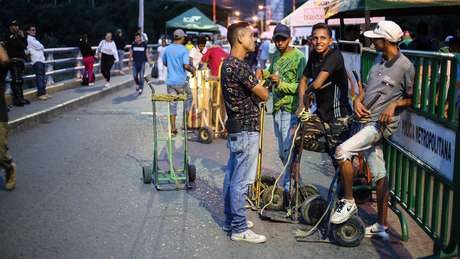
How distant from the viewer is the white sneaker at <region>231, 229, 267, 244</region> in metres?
5.16

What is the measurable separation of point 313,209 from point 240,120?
3.73 feet

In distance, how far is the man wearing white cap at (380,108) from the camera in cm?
482

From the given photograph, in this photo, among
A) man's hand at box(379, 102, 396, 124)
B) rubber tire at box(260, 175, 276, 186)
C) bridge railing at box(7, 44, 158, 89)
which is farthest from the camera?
bridge railing at box(7, 44, 158, 89)

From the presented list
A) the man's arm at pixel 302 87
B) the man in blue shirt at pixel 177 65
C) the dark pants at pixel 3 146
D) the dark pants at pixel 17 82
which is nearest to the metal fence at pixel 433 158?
the man's arm at pixel 302 87

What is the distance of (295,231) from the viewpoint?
549 cm

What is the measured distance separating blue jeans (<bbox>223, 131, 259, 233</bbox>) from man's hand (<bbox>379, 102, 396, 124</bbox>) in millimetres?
1101

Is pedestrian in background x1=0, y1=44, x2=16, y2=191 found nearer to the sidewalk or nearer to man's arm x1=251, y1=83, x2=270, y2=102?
man's arm x1=251, y1=83, x2=270, y2=102

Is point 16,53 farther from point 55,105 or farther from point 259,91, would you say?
point 259,91

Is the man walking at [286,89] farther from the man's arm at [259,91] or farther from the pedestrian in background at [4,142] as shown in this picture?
the pedestrian in background at [4,142]

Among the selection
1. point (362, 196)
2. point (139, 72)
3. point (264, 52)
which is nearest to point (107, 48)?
point (139, 72)

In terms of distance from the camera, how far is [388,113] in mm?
4805

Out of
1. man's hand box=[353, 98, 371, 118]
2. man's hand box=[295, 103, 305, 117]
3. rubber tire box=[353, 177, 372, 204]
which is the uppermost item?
man's hand box=[353, 98, 371, 118]

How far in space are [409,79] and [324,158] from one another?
4276 millimetres

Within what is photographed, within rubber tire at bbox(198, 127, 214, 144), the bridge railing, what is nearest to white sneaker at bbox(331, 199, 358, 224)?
rubber tire at bbox(198, 127, 214, 144)
